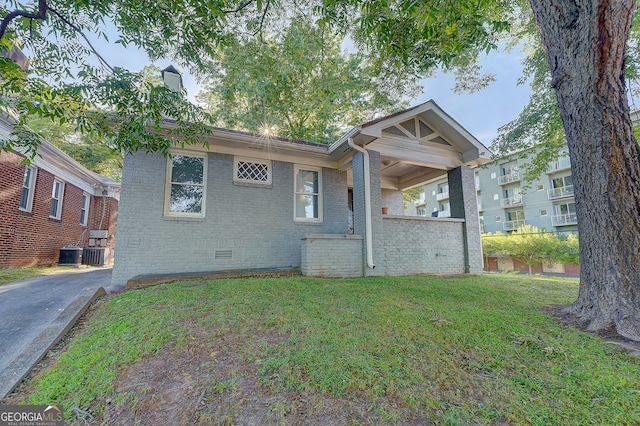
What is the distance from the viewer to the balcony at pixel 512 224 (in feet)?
81.6

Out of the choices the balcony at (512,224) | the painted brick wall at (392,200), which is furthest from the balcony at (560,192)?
the painted brick wall at (392,200)

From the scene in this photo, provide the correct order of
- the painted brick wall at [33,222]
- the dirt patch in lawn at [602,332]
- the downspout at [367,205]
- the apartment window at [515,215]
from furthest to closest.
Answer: the apartment window at [515,215], the painted brick wall at [33,222], the downspout at [367,205], the dirt patch in lawn at [602,332]

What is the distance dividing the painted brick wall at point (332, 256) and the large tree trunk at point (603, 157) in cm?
386

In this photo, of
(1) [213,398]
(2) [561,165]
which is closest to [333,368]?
(1) [213,398]

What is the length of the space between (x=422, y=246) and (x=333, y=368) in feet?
18.5

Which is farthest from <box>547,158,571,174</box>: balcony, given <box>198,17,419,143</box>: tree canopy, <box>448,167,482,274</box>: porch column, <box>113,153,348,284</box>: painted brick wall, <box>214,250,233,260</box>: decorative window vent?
<box>214,250,233,260</box>: decorative window vent

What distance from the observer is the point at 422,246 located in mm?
7105

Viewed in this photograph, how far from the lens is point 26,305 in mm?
4164

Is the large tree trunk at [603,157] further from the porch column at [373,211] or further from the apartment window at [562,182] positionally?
the apartment window at [562,182]

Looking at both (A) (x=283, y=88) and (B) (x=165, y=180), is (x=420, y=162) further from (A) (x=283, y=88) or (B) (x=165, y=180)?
(A) (x=283, y=88)

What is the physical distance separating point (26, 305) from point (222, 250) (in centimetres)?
316

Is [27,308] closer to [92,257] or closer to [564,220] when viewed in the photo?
[92,257]

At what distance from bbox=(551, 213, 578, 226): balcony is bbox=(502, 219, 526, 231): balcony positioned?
2289mm

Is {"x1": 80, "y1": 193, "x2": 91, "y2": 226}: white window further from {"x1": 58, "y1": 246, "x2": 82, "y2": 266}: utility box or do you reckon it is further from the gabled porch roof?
the gabled porch roof
